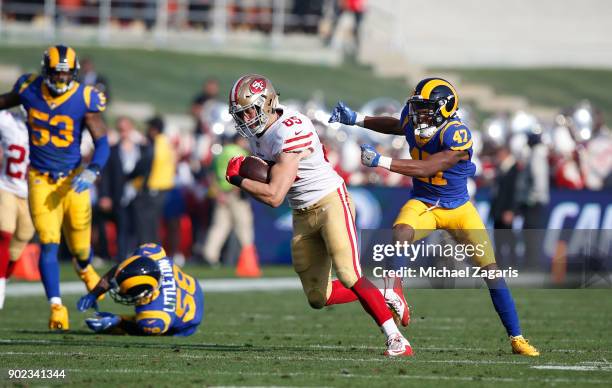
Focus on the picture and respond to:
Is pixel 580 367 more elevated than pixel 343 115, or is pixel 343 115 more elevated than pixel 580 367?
pixel 343 115

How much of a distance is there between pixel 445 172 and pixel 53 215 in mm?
3187

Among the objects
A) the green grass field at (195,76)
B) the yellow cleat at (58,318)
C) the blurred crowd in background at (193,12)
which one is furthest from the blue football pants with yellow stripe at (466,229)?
the blurred crowd in background at (193,12)

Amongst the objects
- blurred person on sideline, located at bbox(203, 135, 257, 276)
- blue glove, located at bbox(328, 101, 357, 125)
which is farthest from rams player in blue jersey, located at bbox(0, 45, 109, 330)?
blurred person on sideline, located at bbox(203, 135, 257, 276)

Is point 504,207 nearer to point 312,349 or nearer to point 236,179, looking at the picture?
point 312,349

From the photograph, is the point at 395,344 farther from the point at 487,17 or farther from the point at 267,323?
the point at 487,17

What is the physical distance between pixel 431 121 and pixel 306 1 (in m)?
22.3

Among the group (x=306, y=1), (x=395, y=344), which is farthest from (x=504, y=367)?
(x=306, y=1)

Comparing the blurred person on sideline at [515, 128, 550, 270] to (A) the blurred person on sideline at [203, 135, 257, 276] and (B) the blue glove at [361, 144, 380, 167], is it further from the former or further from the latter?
(B) the blue glove at [361, 144, 380, 167]

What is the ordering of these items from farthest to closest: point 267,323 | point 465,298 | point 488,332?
point 465,298, point 267,323, point 488,332

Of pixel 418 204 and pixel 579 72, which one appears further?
pixel 579 72

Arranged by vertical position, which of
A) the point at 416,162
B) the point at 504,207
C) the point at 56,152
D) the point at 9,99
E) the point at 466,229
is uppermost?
the point at 9,99

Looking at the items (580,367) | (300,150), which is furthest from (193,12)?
(580,367)

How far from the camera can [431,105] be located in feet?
27.7

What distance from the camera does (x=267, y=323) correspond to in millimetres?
10586
